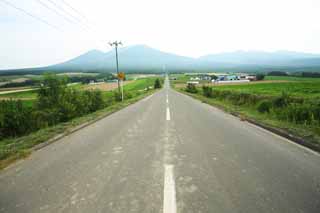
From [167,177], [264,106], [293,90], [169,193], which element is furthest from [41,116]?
[293,90]

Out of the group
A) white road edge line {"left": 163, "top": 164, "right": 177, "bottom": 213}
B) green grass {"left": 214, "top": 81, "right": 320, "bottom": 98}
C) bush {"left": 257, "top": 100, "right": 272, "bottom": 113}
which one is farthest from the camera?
green grass {"left": 214, "top": 81, "right": 320, "bottom": 98}

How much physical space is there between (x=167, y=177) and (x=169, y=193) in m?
0.45

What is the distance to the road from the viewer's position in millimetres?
2232

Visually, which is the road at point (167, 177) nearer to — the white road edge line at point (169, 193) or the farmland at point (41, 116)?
the white road edge line at point (169, 193)

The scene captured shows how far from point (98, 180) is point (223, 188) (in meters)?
2.05

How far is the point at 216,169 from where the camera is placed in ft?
10.4

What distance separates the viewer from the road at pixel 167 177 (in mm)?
2232

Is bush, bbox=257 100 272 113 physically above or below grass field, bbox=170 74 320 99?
below

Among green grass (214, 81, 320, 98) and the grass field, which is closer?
green grass (214, 81, 320, 98)

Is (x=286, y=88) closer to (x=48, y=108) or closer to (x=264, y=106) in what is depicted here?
(x=264, y=106)

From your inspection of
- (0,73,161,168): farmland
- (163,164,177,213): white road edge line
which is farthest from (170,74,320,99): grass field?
(0,73,161,168): farmland

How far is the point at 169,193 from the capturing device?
8.06 ft

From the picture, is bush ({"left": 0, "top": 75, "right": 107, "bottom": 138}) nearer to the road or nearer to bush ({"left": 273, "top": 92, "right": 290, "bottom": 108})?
the road

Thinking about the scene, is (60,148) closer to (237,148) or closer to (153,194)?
(153,194)
